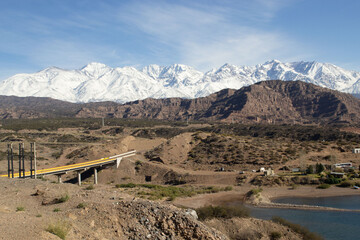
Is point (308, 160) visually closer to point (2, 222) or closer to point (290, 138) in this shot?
point (290, 138)

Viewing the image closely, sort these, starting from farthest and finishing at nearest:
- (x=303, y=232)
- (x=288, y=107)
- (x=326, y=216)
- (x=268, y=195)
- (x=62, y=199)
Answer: (x=288, y=107) → (x=268, y=195) → (x=326, y=216) → (x=303, y=232) → (x=62, y=199)

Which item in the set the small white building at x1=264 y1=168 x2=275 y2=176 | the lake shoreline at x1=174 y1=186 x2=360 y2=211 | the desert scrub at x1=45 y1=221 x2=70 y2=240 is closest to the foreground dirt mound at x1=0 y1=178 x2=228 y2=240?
the desert scrub at x1=45 y1=221 x2=70 y2=240

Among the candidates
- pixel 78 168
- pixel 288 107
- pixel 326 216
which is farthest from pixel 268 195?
pixel 288 107

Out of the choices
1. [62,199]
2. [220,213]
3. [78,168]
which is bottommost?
[220,213]

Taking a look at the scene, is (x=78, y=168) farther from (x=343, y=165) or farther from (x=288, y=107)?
(x=288, y=107)

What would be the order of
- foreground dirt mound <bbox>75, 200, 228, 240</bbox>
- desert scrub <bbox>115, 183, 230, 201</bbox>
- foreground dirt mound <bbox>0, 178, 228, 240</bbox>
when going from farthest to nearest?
desert scrub <bbox>115, 183, 230, 201</bbox>
foreground dirt mound <bbox>75, 200, 228, 240</bbox>
foreground dirt mound <bbox>0, 178, 228, 240</bbox>

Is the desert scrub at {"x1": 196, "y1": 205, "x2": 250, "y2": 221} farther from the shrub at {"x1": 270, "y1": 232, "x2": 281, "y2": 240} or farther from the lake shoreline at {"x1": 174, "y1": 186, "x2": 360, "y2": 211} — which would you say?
the lake shoreline at {"x1": 174, "y1": 186, "x2": 360, "y2": 211}

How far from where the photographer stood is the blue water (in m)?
26.7

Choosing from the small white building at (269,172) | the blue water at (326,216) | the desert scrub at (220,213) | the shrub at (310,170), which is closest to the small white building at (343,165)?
the shrub at (310,170)

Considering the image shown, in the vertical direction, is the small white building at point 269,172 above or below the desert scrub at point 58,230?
below

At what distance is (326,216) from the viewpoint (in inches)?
1246

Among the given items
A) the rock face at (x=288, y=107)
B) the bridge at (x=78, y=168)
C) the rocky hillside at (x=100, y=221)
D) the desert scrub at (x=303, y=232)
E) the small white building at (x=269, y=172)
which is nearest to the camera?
the rocky hillside at (x=100, y=221)

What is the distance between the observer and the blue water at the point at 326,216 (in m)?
26.7

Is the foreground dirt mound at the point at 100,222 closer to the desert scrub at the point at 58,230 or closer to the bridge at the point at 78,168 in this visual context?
the desert scrub at the point at 58,230
